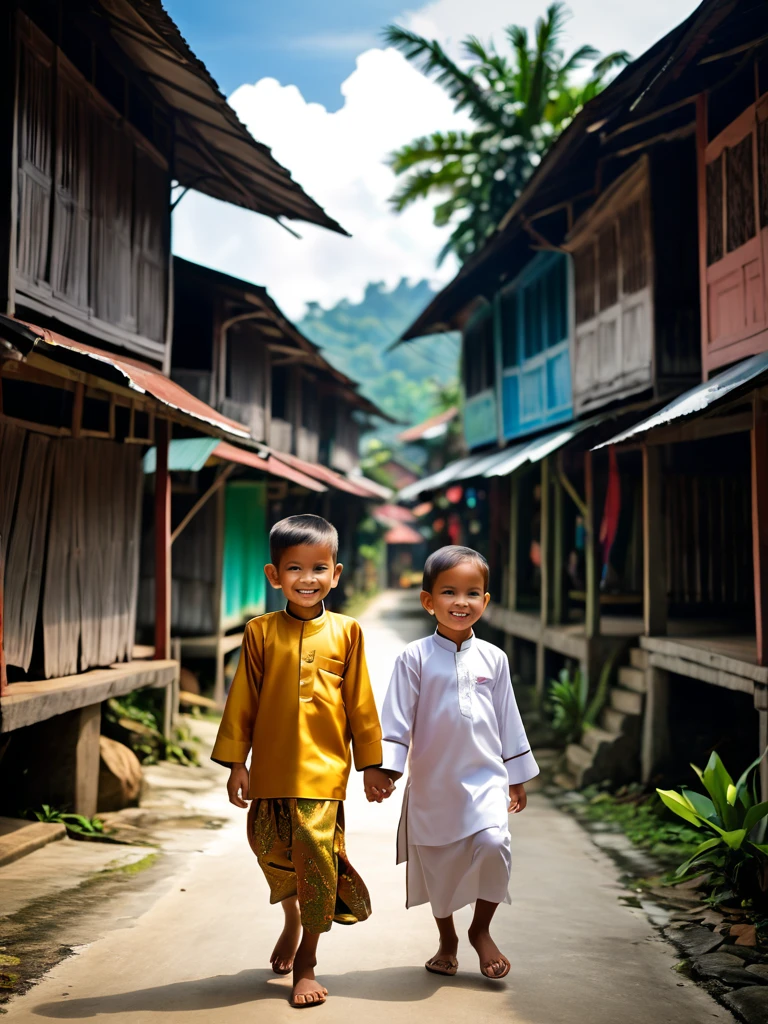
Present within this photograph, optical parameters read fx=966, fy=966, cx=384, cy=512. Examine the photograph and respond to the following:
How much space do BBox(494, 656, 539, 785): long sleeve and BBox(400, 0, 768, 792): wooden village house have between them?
2732 mm

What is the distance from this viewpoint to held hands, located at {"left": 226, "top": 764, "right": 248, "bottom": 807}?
11.7 ft

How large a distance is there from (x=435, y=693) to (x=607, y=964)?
1490 millimetres

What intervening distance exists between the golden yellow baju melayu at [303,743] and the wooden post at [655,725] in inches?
215

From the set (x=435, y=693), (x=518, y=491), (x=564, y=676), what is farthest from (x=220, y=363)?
(x=435, y=693)

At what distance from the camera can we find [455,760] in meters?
3.76

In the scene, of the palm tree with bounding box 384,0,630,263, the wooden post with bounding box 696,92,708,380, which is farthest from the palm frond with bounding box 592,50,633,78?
the wooden post with bounding box 696,92,708,380

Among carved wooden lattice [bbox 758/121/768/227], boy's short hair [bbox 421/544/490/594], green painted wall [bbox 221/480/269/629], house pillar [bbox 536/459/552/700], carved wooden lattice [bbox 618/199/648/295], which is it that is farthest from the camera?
green painted wall [bbox 221/480/269/629]

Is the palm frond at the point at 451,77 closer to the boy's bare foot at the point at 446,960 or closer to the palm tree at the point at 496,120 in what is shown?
the palm tree at the point at 496,120

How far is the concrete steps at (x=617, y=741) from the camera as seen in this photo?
8.84 meters

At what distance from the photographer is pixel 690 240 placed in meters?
9.76

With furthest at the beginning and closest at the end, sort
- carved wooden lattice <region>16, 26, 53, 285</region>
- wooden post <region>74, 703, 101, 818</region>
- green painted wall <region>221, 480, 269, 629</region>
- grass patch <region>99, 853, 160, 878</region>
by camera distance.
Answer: green painted wall <region>221, 480, 269, 629</region> < wooden post <region>74, 703, 101, 818</region> < carved wooden lattice <region>16, 26, 53, 285</region> < grass patch <region>99, 853, 160, 878</region>

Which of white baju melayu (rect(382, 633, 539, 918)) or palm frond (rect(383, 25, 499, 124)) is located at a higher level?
palm frond (rect(383, 25, 499, 124))

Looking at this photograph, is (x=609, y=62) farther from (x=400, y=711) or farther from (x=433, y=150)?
(x=400, y=711)

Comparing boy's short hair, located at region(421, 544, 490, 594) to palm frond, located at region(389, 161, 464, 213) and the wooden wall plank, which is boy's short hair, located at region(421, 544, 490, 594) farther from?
palm frond, located at region(389, 161, 464, 213)
